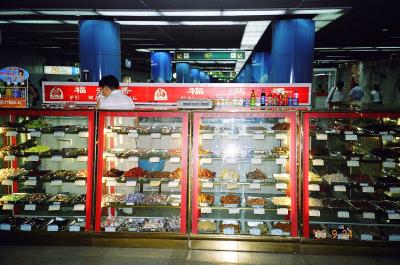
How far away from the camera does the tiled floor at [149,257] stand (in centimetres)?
490

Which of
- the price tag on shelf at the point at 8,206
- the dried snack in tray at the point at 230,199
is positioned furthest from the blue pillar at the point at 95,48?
the dried snack in tray at the point at 230,199

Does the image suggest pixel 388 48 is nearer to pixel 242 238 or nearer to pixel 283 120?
pixel 283 120

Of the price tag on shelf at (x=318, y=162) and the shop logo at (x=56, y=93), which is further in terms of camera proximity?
the shop logo at (x=56, y=93)

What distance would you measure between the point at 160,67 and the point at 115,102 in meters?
14.9

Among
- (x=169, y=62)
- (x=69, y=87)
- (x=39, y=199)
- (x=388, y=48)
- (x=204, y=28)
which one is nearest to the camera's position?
(x=39, y=199)

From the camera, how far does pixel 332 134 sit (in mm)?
5527

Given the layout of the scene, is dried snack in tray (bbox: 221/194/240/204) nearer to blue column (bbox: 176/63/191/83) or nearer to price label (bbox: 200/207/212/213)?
price label (bbox: 200/207/212/213)

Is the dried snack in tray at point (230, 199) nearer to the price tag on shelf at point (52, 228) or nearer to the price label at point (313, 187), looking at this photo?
the price label at point (313, 187)

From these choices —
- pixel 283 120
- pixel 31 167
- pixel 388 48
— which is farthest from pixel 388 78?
pixel 31 167

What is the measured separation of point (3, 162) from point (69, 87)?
2246 mm

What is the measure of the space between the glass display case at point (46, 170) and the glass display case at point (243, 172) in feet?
6.59

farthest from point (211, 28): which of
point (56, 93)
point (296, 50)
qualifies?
point (56, 93)

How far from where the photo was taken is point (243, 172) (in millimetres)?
6395

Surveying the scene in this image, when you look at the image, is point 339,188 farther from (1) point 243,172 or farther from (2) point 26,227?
(2) point 26,227
